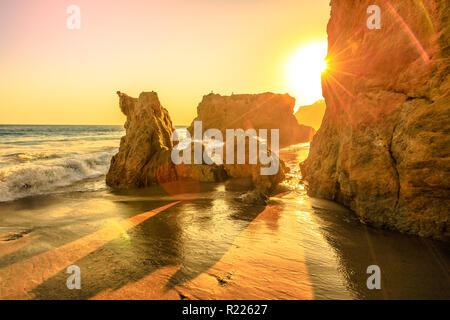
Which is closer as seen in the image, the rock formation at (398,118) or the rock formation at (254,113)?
the rock formation at (398,118)

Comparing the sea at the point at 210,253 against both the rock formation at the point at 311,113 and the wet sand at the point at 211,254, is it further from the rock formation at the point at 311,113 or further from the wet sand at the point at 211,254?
the rock formation at the point at 311,113

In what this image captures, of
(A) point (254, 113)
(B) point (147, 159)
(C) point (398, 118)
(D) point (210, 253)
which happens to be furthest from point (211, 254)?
(A) point (254, 113)

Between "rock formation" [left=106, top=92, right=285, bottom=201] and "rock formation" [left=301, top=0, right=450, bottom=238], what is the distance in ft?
14.4

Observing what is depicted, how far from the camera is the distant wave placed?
333 inches

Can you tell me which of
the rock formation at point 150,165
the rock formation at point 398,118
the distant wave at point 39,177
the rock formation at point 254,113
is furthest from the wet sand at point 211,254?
the rock formation at point 254,113

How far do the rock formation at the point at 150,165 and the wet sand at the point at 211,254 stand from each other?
3652 millimetres

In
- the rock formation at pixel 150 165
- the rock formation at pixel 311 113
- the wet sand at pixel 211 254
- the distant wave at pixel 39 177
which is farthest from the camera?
the rock formation at pixel 311 113

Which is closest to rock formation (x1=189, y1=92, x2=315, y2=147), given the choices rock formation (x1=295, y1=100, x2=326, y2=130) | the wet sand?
the wet sand

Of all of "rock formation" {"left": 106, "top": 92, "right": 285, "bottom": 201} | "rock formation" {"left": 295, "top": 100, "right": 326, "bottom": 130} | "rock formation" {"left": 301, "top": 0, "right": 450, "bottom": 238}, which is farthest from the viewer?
"rock formation" {"left": 295, "top": 100, "right": 326, "bottom": 130}

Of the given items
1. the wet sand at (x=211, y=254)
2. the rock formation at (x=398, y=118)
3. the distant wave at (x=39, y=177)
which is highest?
the rock formation at (x=398, y=118)

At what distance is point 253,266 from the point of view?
3.59m

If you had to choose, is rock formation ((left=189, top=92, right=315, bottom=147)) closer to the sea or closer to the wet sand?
the sea

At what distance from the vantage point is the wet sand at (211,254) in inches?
118
